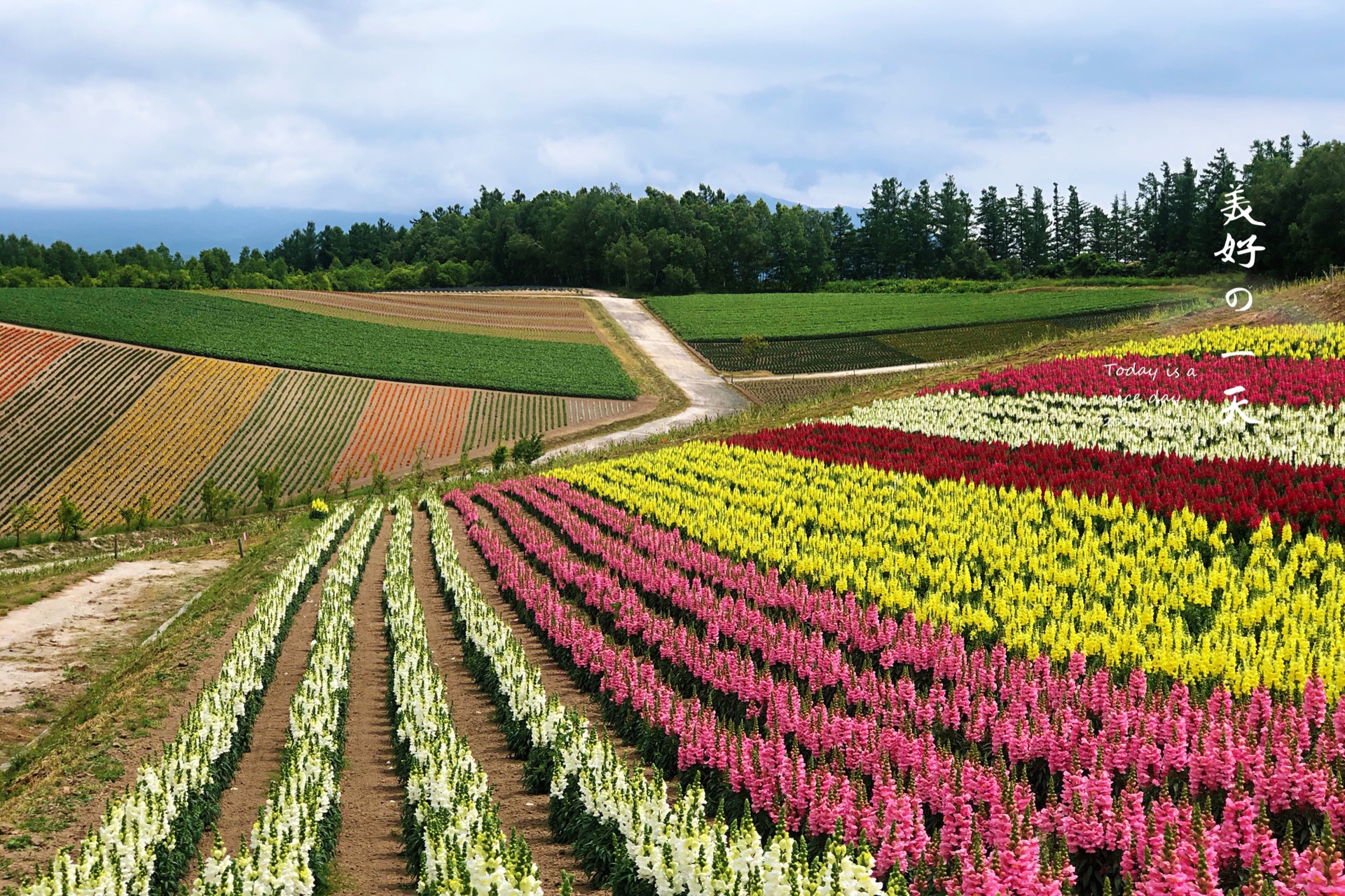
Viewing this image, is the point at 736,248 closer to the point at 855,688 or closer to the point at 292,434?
the point at 292,434

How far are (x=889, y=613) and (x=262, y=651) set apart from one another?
33.8ft

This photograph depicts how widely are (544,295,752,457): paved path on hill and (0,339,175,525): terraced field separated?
21762 mm

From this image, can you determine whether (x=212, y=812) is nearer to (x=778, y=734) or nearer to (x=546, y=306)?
(x=778, y=734)

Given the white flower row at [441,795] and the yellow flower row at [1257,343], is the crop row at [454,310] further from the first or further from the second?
the white flower row at [441,795]

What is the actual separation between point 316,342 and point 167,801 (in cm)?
6582

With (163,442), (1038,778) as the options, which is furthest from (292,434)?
(1038,778)

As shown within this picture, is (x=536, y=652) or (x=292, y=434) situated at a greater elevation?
(x=292, y=434)

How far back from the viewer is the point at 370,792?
1252 centimetres

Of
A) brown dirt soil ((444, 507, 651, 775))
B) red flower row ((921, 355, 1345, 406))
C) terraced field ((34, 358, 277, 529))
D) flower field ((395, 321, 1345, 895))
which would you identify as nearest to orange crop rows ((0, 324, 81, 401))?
terraced field ((34, 358, 277, 529))

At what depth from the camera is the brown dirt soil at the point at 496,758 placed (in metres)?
10.1

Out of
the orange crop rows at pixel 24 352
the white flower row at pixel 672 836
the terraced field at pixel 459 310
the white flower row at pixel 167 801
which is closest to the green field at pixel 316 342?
the orange crop rows at pixel 24 352

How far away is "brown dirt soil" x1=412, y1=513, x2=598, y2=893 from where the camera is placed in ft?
33.2

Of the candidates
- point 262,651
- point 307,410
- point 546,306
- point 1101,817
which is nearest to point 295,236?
point 546,306

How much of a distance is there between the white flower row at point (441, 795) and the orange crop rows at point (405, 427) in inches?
1238
